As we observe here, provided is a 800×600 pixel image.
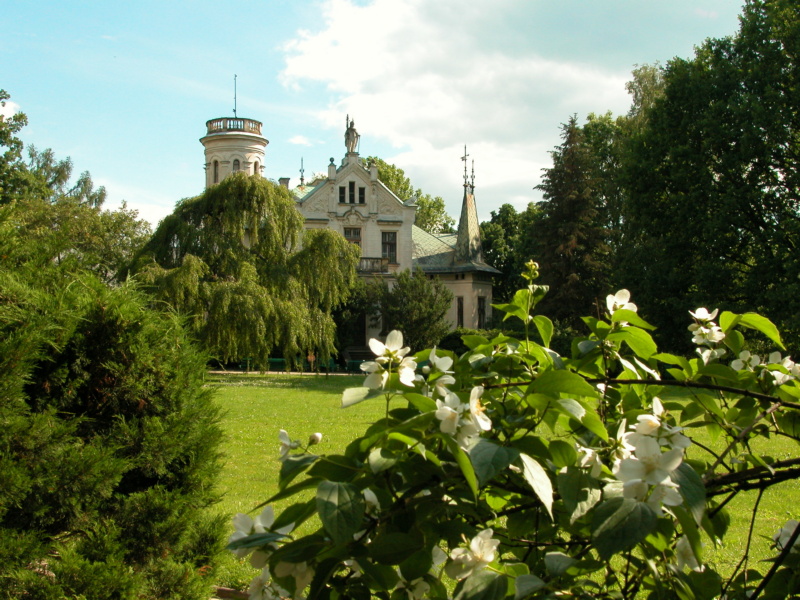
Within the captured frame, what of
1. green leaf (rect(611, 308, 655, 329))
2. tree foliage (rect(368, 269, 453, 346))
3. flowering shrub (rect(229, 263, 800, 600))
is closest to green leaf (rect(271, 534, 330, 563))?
flowering shrub (rect(229, 263, 800, 600))

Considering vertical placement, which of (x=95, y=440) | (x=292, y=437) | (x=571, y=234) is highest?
(x=571, y=234)

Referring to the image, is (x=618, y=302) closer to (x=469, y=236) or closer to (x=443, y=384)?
(x=443, y=384)

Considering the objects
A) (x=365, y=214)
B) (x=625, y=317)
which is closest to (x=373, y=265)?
(x=365, y=214)

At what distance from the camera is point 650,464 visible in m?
0.91

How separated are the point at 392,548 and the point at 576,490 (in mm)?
274

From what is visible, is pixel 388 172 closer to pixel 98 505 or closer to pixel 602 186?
pixel 602 186

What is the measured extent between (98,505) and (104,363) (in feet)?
2.05

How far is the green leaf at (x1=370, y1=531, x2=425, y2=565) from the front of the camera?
92 cm

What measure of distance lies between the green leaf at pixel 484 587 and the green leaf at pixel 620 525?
0.15 metres

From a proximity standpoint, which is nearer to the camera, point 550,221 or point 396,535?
point 396,535

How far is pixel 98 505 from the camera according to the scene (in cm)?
303

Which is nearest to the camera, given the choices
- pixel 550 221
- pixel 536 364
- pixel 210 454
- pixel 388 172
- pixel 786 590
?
pixel 786 590

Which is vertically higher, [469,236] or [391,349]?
[469,236]

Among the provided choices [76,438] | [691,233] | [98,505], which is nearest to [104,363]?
[76,438]
